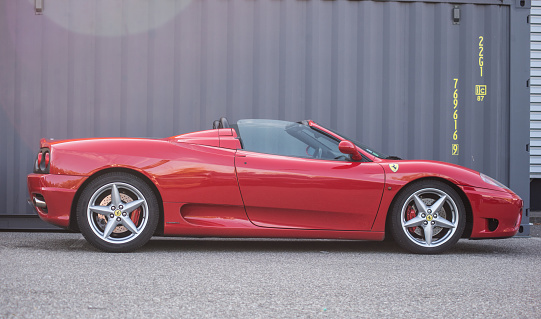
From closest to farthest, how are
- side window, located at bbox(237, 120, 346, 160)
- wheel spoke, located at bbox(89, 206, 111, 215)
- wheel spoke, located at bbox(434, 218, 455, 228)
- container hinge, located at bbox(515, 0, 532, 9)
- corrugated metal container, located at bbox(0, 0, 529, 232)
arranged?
wheel spoke, located at bbox(89, 206, 111, 215)
wheel spoke, located at bbox(434, 218, 455, 228)
side window, located at bbox(237, 120, 346, 160)
corrugated metal container, located at bbox(0, 0, 529, 232)
container hinge, located at bbox(515, 0, 532, 9)

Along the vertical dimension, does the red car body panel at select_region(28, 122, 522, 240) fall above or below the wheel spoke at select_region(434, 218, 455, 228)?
above

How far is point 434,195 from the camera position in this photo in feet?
15.9

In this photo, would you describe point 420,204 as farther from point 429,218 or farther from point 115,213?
point 115,213

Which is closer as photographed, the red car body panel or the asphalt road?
the asphalt road

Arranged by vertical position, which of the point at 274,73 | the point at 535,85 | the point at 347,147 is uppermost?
the point at 535,85

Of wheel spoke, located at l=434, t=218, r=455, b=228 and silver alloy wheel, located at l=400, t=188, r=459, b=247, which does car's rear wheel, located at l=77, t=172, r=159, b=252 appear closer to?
silver alloy wheel, located at l=400, t=188, r=459, b=247

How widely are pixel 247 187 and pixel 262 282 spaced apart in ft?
4.32

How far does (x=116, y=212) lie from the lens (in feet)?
14.8

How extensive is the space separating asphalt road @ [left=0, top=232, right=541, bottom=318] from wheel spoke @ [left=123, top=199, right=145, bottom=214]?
356mm

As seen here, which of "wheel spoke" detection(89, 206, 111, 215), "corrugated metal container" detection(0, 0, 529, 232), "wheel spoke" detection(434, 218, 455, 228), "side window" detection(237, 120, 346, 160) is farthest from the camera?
"corrugated metal container" detection(0, 0, 529, 232)

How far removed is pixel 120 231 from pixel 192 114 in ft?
6.95

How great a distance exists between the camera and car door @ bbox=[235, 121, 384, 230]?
4.66 m

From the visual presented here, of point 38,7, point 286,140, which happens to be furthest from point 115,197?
point 38,7

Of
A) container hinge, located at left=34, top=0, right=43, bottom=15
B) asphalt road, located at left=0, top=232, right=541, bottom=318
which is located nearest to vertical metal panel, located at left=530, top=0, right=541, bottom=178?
asphalt road, located at left=0, top=232, right=541, bottom=318
